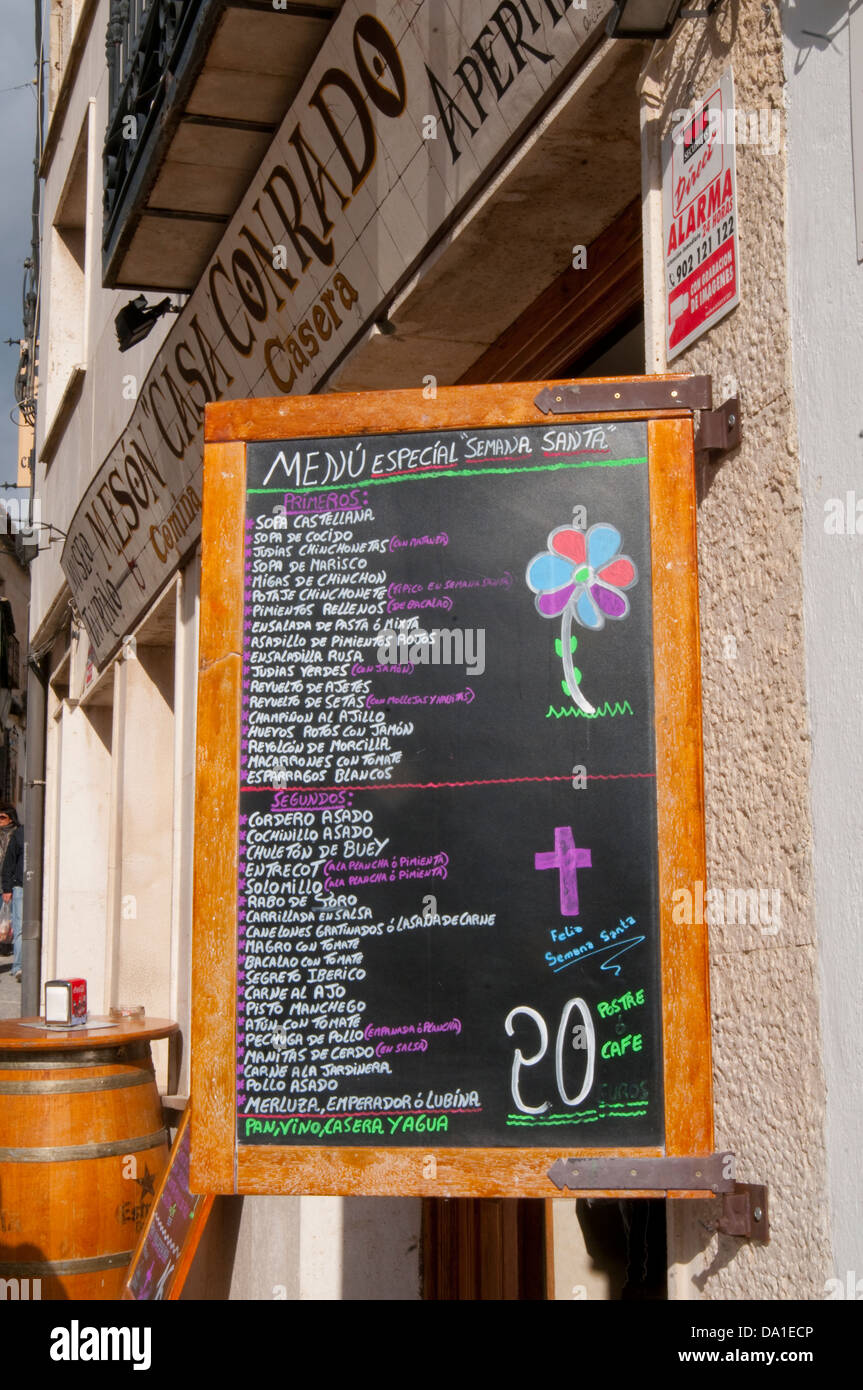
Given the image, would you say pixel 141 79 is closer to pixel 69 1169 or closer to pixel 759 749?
pixel 69 1169

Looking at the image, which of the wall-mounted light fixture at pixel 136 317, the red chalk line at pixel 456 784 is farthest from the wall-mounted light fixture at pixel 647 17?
the wall-mounted light fixture at pixel 136 317

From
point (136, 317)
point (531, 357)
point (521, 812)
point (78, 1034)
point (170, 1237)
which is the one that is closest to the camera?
point (521, 812)

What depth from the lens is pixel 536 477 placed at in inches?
91.7

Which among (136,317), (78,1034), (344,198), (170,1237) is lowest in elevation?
(170,1237)

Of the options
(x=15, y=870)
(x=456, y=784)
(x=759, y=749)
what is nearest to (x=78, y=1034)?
(x=456, y=784)

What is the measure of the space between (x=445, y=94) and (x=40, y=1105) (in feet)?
11.8

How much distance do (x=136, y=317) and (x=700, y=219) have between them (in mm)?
4794

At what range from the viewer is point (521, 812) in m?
2.25

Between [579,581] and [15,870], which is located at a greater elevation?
[579,581]

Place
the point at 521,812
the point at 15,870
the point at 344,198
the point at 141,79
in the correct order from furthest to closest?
the point at 15,870 < the point at 141,79 < the point at 344,198 < the point at 521,812

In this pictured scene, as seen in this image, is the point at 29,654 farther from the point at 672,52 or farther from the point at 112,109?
the point at 672,52

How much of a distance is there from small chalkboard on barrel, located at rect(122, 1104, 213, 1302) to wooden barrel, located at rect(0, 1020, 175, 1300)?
0.18 meters

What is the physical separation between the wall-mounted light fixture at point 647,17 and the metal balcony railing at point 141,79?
2.06m
